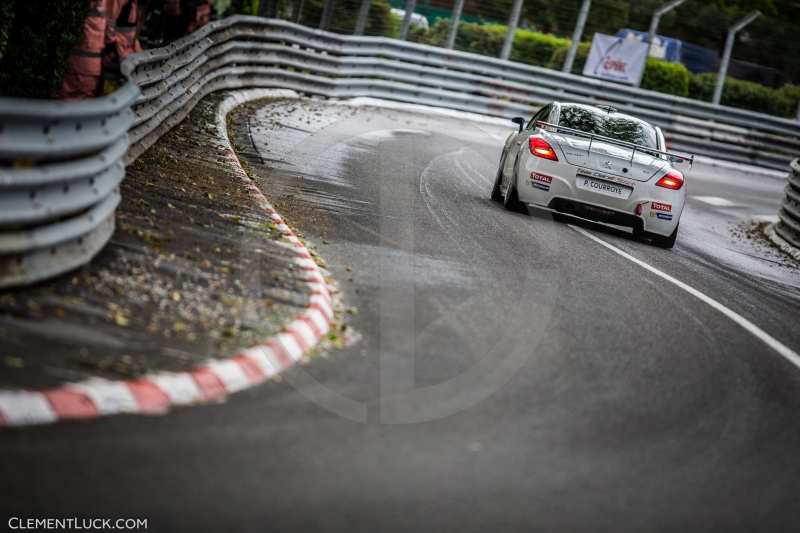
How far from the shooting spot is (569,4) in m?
28.0

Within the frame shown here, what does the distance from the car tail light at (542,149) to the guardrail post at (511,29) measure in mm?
14233

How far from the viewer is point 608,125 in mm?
14453

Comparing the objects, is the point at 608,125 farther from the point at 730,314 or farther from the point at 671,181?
the point at 730,314

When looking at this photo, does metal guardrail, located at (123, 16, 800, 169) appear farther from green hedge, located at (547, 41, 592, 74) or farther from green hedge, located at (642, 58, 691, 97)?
green hedge, located at (642, 58, 691, 97)

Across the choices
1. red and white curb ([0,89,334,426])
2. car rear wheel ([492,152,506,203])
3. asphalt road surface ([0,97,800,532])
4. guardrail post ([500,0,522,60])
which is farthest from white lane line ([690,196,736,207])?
red and white curb ([0,89,334,426])

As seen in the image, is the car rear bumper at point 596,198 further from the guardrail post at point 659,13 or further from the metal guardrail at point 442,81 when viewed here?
the guardrail post at point 659,13

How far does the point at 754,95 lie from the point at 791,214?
1679 centimetres

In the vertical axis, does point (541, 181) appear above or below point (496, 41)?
below

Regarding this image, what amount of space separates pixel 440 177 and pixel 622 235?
10.9 feet

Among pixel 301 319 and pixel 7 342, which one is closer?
pixel 7 342

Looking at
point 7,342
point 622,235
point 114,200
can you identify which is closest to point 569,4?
point 622,235

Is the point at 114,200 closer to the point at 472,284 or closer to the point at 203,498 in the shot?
the point at 472,284

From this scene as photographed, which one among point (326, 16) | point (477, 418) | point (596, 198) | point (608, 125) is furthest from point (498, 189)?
point (326, 16)

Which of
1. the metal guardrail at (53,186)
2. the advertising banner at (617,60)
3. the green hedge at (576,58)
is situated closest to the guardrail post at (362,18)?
the green hedge at (576,58)
